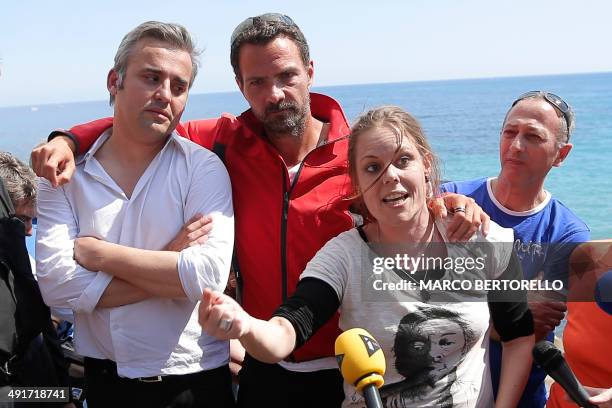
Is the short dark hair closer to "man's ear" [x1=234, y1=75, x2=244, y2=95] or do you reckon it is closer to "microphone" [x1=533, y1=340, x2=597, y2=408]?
"man's ear" [x1=234, y1=75, x2=244, y2=95]

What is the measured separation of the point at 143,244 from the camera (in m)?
3.24

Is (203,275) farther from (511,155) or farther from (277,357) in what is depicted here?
(511,155)

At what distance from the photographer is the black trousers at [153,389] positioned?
125 inches

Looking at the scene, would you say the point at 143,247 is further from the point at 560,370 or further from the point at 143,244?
the point at 560,370

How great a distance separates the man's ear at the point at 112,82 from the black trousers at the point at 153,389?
52.0 inches

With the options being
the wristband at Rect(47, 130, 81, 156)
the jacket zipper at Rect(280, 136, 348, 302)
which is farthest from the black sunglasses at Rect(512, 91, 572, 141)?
the wristband at Rect(47, 130, 81, 156)

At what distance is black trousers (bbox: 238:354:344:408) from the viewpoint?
3312mm

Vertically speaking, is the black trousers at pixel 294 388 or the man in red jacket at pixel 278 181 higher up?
the man in red jacket at pixel 278 181

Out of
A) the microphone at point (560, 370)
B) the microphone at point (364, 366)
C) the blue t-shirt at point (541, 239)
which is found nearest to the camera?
the microphone at point (364, 366)

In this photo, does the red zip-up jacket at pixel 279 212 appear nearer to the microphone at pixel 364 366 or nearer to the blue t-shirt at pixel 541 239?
the blue t-shirt at pixel 541 239

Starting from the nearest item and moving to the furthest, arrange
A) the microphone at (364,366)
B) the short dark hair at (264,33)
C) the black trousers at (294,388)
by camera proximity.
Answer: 1. the microphone at (364,366)
2. the black trousers at (294,388)
3. the short dark hair at (264,33)

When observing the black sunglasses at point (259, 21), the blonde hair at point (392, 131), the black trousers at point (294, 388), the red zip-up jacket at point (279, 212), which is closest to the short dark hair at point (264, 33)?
the black sunglasses at point (259, 21)

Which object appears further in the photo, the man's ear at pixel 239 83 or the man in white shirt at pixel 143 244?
the man's ear at pixel 239 83

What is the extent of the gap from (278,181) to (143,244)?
73cm
